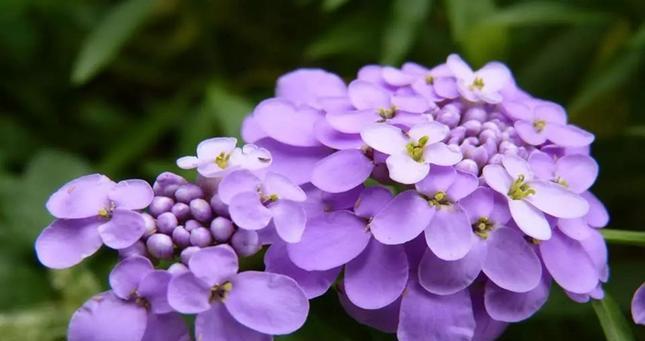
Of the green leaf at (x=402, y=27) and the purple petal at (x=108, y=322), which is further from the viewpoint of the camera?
the green leaf at (x=402, y=27)

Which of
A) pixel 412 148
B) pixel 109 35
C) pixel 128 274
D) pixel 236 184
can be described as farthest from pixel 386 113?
pixel 109 35

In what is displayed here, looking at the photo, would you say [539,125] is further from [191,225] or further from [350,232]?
[191,225]

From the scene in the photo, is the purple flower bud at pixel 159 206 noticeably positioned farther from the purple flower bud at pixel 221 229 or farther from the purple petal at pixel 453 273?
the purple petal at pixel 453 273

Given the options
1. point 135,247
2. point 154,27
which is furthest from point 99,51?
point 135,247

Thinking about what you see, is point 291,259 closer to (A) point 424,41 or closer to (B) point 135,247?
(B) point 135,247

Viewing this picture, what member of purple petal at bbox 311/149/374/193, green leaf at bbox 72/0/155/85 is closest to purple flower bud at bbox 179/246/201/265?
purple petal at bbox 311/149/374/193

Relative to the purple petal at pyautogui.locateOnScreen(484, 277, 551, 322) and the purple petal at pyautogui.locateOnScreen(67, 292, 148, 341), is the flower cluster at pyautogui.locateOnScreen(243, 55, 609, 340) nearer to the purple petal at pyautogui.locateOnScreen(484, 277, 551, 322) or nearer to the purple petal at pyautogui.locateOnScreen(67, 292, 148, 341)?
the purple petal at pyautogui.locateOnScreen(484, 277, 551, 322)

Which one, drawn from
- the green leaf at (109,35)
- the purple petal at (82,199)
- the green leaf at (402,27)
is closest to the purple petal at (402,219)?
the purple petal at (82,199)

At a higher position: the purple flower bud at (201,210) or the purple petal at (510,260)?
the purple flower bud at (201,210)
